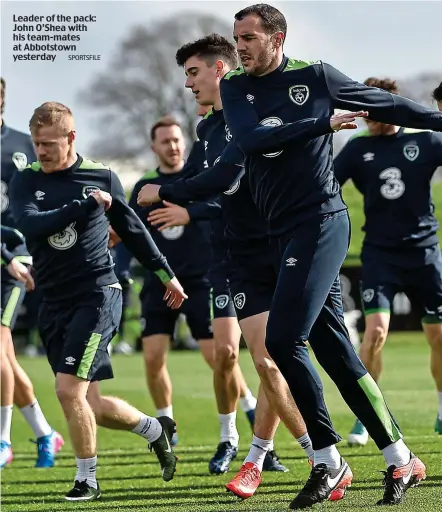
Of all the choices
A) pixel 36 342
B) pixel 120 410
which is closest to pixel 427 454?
pixel 120 410

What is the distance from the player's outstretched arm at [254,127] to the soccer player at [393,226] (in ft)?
11.6

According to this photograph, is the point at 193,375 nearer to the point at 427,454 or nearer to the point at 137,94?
the point at 427,454

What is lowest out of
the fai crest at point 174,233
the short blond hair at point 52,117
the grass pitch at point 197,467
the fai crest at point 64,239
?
the grass pitch at point 197,467

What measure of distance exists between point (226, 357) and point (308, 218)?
2901 millimetres

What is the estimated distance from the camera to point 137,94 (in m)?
42.4

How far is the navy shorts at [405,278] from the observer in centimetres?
970

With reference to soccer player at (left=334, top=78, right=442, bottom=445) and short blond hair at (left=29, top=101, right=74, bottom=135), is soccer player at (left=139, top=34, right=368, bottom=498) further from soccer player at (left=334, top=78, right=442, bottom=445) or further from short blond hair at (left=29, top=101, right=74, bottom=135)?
soccer player at (left=334, top=78, right=442, bottom=445)

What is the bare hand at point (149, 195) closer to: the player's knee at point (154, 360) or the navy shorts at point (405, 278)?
the navy shorts at point (405, 278)

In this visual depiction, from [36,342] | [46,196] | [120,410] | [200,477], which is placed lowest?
[36,342]

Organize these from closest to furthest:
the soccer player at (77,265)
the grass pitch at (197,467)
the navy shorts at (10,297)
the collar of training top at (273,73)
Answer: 1. the collar of training top at (273,73)
2. the grass pitch at (197,467)
3. the soccer player at (77,265)
4. the navy shorts at (10,297)

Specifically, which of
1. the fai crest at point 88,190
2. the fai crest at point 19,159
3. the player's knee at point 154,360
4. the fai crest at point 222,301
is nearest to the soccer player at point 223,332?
Answer: the fai crest at point 222,301

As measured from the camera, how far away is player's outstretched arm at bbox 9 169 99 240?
739 centimetres

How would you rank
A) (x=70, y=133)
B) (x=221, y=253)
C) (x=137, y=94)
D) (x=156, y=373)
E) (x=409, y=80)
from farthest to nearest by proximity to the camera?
(x=137, y=94), (x=409, y=80), (x=156, y=373), (x=221, y=253), (x=70, y=133)

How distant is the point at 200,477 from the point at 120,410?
0.81m
